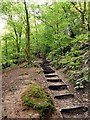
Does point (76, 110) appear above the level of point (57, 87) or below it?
below

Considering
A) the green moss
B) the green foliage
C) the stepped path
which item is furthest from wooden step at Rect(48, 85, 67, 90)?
the green foliage

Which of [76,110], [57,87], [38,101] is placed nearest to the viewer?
[38,101]

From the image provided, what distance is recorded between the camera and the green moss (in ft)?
20.9

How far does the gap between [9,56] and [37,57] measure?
6.79 m

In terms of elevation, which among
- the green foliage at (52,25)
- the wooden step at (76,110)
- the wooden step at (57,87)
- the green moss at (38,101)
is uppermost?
the green foliage at (52,25)

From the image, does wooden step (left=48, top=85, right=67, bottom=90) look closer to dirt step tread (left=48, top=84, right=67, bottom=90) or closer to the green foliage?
dirt step tread (left=48, top=84, right=67, bottom=90)

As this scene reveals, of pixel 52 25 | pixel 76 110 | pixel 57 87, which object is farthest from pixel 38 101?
pixel 52 25

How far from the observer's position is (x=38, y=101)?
22.4 feet

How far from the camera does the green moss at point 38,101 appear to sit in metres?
6.37

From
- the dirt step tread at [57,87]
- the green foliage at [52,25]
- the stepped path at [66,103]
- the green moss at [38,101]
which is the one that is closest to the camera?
the green moss at [38,101]

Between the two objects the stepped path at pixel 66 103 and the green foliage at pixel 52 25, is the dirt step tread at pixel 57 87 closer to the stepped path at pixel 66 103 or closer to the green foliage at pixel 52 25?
the stepped path at pixel 66 103

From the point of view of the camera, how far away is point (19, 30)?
70.4 ft

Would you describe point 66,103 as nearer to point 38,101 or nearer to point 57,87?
point 38,101

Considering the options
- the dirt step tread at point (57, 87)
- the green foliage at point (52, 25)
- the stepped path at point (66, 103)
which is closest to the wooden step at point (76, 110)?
the stepped path at point (66, 103)
